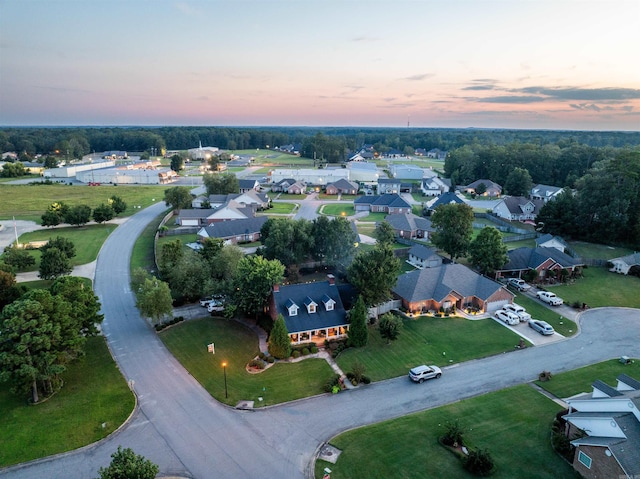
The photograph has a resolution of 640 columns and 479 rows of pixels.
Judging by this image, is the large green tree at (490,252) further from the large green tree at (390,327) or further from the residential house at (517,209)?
the residential house at (517,209)

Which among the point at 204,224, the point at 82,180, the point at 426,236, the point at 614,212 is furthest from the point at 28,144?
the point at 614,212

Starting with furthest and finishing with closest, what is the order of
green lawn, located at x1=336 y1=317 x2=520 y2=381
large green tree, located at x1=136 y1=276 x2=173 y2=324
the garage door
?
the garage door, large green tree, located at x1=136 y1=276 x2=173 y2=324, green lawn, located at x1=336 y1=317 x2=520 y2=381

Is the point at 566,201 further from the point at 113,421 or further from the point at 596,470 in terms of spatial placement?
the point at 113,421

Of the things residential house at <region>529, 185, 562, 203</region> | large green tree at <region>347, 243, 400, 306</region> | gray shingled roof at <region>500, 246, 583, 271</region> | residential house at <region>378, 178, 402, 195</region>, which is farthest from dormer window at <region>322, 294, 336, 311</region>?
residential house at <region>529, 185, 562, 203</region>

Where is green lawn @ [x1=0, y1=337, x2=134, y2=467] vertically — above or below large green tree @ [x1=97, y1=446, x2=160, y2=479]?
below

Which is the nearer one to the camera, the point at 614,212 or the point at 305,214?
the point at 614,212

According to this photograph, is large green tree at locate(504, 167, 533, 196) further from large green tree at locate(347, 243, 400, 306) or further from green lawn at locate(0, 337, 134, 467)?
green lawn at locate(0, 337, 134, 467)
